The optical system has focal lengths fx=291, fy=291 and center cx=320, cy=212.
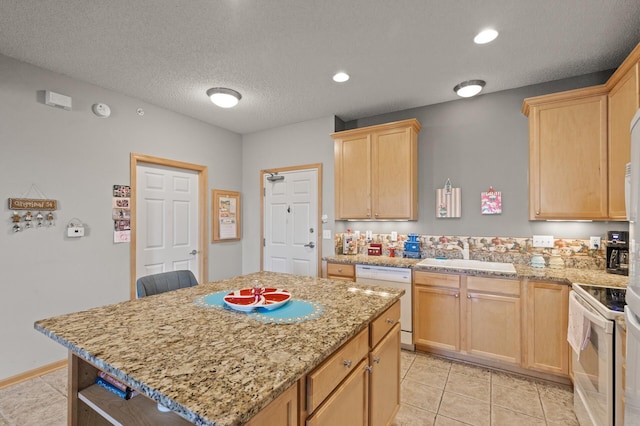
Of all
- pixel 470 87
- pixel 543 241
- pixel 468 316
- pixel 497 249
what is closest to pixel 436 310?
pixel 468 316

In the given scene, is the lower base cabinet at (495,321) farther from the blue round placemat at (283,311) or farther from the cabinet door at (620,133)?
the blue round placemat at (283,311)

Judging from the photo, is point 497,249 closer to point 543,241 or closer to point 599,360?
point 543,241

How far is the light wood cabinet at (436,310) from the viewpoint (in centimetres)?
269

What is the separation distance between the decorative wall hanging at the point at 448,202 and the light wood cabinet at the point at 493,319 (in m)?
0.87

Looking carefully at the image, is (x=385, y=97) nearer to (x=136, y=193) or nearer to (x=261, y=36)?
(x=261, y=36)

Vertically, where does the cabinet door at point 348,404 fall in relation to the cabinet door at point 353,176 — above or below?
below

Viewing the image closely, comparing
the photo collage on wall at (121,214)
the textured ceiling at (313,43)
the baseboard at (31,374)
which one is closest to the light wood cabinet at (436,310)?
the textured ceiling at (313,43)

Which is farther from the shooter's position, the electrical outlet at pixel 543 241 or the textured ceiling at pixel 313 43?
the electrical outlet at pixel 543 241

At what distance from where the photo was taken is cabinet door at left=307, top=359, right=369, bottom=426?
1067mm

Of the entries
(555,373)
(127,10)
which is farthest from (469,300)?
(127,10)

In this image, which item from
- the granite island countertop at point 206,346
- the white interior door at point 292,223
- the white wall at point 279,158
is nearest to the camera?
the granite island countertop at point 206,346

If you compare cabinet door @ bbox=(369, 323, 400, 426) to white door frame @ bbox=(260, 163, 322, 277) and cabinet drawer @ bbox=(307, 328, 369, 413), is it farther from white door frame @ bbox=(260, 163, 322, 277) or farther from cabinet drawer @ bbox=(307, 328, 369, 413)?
white door frame @ bbox=(260, 163, 322, 277)

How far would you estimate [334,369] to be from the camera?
3.72 ft

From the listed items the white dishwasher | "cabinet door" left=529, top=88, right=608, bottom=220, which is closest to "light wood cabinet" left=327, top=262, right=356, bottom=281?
the white dishwasher
